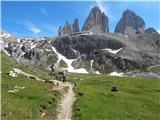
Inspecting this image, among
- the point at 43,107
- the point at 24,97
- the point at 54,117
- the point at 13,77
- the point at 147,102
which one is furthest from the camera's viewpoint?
the point at 13,77

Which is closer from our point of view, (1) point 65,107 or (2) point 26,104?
(2) point 26,104

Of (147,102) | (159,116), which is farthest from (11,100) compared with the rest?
(147,102)

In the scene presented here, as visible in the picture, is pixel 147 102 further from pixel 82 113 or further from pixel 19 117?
pixel 19 117

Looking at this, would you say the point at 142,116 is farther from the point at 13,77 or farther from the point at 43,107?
the point at 13,77

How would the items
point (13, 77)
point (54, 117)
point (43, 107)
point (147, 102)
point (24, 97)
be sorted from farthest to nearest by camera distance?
point (13, 77) < point (147, 102) < point (24, 97) < point (43, 107) < point (54, 117)

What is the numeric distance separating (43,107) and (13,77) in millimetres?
25221

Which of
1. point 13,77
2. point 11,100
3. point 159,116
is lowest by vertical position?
point 159,116

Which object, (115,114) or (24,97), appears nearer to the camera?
(115,114)

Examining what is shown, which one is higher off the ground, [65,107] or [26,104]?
[26,104]

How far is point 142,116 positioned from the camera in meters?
46.0

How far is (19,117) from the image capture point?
36.2m

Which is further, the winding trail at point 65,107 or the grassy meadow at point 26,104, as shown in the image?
the winding trail at point 65,107

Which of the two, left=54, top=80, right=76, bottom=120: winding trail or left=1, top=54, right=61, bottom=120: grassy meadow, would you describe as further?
left=54, top=80, right=76, bottom=120: winding trail

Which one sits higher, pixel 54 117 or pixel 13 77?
pixel 13 77
